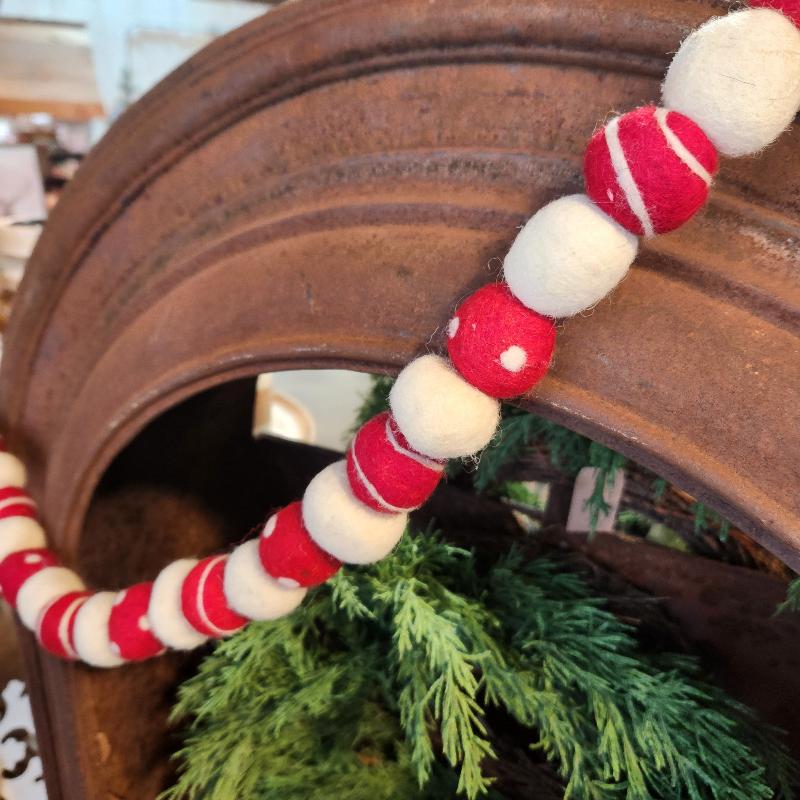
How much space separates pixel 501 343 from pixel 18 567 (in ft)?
1.96

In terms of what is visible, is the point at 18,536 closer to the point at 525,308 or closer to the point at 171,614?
the point at 171,614

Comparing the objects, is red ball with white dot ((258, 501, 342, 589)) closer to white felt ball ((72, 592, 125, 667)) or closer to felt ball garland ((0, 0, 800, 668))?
felt ball garland ((0, 0, 800, 668))

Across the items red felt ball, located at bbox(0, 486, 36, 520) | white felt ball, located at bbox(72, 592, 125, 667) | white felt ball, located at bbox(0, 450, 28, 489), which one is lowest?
white felt ball, located at bbox(72, 592, 125, 667)

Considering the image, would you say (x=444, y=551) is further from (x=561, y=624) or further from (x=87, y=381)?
(x=87, y=381)

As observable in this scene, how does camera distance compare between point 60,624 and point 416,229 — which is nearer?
point 416,229

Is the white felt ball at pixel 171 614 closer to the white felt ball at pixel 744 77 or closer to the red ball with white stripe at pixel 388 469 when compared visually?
the red ball with white stripe at pixel 388 469

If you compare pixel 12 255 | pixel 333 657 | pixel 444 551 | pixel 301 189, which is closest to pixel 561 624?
pixel 444 551

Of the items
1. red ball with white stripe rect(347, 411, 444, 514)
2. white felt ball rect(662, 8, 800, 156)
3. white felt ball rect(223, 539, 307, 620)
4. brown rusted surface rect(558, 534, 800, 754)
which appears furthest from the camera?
brown rusted surface rect(558, 534, 800, 754)

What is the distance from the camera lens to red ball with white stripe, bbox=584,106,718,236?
1.05 ft

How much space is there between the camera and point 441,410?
392 millimetres

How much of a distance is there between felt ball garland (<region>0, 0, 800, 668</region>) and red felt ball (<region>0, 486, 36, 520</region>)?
0.24 meters

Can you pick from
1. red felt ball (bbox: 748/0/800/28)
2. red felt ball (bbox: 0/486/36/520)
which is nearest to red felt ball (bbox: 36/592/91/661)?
red felt ball (bbox: 0/486/36/520)

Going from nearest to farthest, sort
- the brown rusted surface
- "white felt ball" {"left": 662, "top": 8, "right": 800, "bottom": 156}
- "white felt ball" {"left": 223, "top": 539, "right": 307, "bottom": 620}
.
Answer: "white felt ball" {"left": 662, "top": 8, "right": 800, "bottom": 156}, "white felt ball" {"left": 223, "top": 539, "right": 307, "bottom": 620}, the brown rusted surface

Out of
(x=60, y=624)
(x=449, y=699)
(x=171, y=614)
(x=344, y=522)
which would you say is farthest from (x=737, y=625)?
(x=60, y=624)
